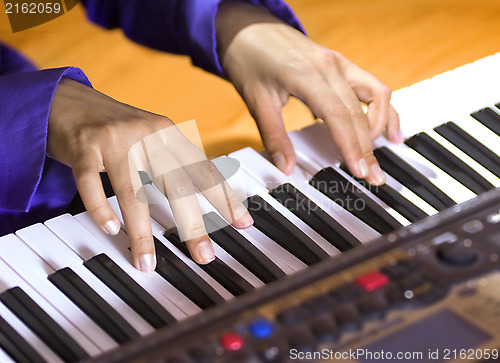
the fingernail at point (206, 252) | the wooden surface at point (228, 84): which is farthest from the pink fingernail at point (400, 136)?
the wooden surface at point (228, 84)

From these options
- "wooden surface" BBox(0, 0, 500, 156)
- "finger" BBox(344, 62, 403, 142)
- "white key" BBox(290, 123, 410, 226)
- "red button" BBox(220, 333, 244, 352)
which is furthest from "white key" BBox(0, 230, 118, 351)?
"wooden surface" BBox(0, 0, 500, 156)

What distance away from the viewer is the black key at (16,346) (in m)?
0.60

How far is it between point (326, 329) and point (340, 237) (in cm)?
30

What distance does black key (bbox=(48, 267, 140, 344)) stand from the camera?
24.6 inches

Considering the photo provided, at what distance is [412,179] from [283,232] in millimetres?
189

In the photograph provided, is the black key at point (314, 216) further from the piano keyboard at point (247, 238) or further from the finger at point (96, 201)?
the finger at point (96, 201)

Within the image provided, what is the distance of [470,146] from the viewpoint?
864 millimetres

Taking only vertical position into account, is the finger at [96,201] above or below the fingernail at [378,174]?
above

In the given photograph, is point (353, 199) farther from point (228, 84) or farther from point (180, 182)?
point (228, 84)

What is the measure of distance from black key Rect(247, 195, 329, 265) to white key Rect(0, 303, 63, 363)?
0.26 m

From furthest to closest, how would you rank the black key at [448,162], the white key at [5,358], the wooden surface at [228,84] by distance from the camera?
the wooden surface at [228,84]
the black key at [448,162]
the white key at [5,358]

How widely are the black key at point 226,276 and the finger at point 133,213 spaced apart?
0.15 feet

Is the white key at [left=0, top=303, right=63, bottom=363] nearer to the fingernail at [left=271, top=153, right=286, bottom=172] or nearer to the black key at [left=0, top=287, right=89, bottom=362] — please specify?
the black key at [left=0, top=287, right=89, bottom=362]

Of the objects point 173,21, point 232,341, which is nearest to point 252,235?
point 232,341
